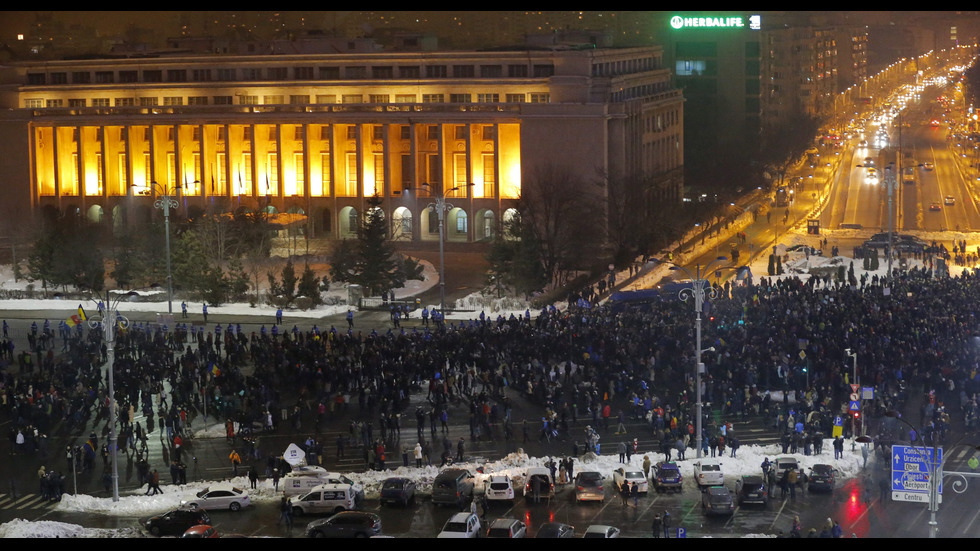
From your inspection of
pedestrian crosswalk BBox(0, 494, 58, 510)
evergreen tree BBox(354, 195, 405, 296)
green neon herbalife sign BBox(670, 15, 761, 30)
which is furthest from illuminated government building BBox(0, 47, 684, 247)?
pedestrian crosswalk BBox(0, 494, 58, 510)

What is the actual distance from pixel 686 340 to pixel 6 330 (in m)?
26.3

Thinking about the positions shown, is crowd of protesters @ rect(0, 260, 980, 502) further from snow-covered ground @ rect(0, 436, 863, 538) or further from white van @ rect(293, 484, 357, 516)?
white van @ rect(293, 484, 357, 516)

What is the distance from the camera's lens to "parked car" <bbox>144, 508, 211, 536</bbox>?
33000mm

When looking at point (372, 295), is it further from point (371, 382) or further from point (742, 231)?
point (742, 231)

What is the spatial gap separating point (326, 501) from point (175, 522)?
366 cm

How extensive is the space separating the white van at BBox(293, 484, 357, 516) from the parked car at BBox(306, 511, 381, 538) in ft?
6.59

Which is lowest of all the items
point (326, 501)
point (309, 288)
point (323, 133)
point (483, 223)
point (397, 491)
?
point (326, 501)

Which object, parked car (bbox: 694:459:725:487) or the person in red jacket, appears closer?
parked car (bbox: 694:459:725:487)

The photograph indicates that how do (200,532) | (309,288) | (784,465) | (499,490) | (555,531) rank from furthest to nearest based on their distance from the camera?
(309,288)
(784,465)
(499,490)
(200,532)
(555,531)

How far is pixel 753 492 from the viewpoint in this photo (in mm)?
34562

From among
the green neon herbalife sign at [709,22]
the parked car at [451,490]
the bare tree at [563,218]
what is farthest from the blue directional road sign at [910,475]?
the green neon herbalife sign at [709,22]

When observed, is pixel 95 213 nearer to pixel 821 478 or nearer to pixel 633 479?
pixel 633 479

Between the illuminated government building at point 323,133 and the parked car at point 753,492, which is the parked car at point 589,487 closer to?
the parked car at point 753,492

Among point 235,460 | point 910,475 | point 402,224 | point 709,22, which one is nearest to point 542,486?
point 910,475
